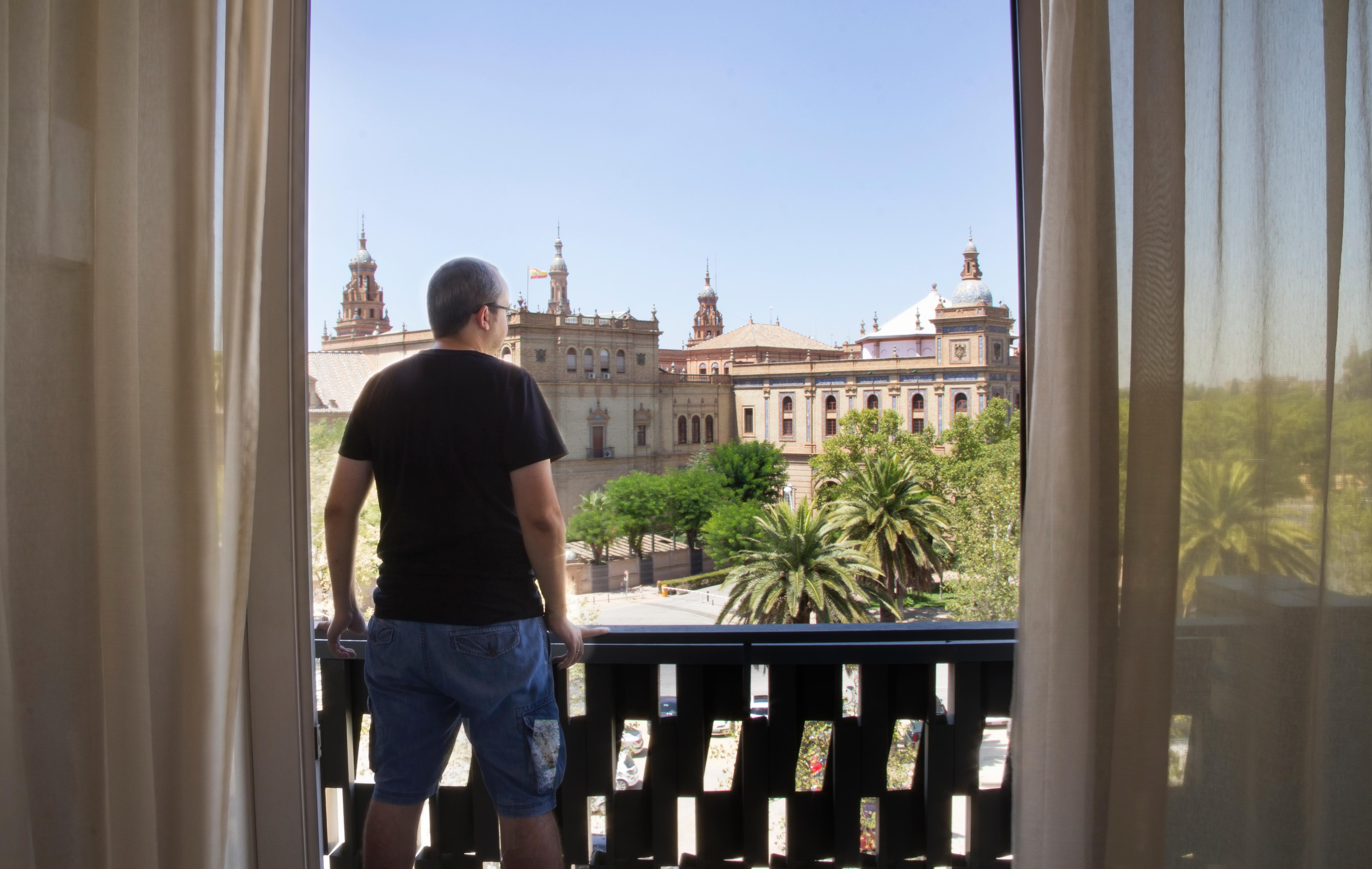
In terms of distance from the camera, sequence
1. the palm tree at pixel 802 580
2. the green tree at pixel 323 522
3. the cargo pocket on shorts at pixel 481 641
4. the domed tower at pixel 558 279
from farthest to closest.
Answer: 1. the palm tree at pixel 802 580
2. the domed tower at pixel 558 279
3. the green tree at pixel 323 522
4. the cargo pocket on shorts at pixel 481 641

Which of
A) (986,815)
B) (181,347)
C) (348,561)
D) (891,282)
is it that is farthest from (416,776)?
(891,282)

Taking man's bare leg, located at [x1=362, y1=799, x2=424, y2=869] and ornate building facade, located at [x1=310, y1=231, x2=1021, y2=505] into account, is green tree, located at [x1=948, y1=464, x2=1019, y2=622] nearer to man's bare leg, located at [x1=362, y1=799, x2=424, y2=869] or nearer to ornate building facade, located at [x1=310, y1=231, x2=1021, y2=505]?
ornate building facade, located at [x1=310, y1=231, x2=1021, y2=505]

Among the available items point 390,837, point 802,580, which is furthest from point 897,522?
point 390,837

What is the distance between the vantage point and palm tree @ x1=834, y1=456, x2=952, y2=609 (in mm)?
2328

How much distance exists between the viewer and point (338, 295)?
1491mm

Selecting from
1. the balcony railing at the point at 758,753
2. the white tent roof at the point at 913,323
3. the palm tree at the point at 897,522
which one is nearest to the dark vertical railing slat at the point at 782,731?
the balcony railing at the point at 758,753

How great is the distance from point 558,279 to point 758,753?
119cm

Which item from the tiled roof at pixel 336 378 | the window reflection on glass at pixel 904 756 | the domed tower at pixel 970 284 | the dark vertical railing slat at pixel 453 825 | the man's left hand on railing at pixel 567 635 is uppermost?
the domed tower at pixel 970 284

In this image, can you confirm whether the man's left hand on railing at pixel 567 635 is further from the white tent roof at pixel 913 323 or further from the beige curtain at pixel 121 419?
the white tent roof at pixel 913 323

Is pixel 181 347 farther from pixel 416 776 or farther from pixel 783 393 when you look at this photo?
pixel 783 393

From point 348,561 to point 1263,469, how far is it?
128 centimetres

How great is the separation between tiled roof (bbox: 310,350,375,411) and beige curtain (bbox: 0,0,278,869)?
0.29 m

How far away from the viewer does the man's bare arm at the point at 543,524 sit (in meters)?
1.17

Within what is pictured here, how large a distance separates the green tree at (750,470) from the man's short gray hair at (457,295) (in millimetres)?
1421
